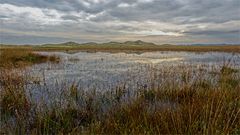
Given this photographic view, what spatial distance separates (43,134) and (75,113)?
182cm

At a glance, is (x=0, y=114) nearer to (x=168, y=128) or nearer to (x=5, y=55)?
(x=168, y=128)

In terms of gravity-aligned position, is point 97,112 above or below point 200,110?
below

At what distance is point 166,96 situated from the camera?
34.4 ft

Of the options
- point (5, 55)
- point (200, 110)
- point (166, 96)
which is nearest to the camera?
point (200, 110)

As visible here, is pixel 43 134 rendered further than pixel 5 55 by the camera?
No

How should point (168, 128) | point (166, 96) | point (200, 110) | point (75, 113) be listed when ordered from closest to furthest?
point (168, 128) → point (200, 110) → point (75, 113) → point (166, 96)

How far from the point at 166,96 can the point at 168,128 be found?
4.20 meters

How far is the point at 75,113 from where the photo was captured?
8711 millimetres

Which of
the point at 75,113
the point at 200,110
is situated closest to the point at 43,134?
the point at 75,113

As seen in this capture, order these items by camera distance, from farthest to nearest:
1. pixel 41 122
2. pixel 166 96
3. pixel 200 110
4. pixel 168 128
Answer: pixel 166 96 → pixel 41 122 → pixel 200 110 → pixel 168 128

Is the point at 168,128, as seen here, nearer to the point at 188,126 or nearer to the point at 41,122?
the point at 188,126

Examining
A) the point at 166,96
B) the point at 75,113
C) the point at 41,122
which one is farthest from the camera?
the point at 166,96

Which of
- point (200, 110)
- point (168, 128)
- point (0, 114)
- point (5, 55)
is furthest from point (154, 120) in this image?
point (5, 55)

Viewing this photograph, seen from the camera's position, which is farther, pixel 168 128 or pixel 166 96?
pixel 166 96
